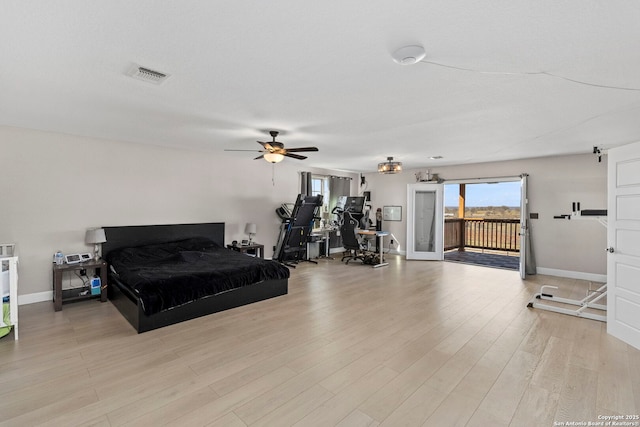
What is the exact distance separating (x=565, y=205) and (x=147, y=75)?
7.24m

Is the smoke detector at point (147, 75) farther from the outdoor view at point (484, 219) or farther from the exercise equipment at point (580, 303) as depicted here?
the outdoor view at point (484, 219)

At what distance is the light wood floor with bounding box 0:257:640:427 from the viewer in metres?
1.92

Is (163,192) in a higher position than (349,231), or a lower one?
higher

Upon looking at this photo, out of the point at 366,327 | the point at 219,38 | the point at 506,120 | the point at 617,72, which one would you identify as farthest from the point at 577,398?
the point at 219,38

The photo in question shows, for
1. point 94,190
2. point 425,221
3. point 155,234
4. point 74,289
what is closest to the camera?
point 74,289

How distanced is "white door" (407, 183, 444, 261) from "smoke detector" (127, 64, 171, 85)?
6.40m

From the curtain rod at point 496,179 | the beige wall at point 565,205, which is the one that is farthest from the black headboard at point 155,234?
the beige wall at point 565,205

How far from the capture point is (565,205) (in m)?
5.70

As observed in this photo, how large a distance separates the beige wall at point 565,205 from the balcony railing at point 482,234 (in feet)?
8.91

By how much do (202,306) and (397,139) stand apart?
3.75 metres

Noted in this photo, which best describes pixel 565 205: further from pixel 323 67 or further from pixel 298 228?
A: pixel 323 67

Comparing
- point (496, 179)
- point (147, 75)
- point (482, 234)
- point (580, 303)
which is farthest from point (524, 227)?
point (147, 75)

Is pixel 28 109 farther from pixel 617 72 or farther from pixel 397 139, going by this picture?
pixel 617 72

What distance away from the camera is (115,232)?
4.69 meters
